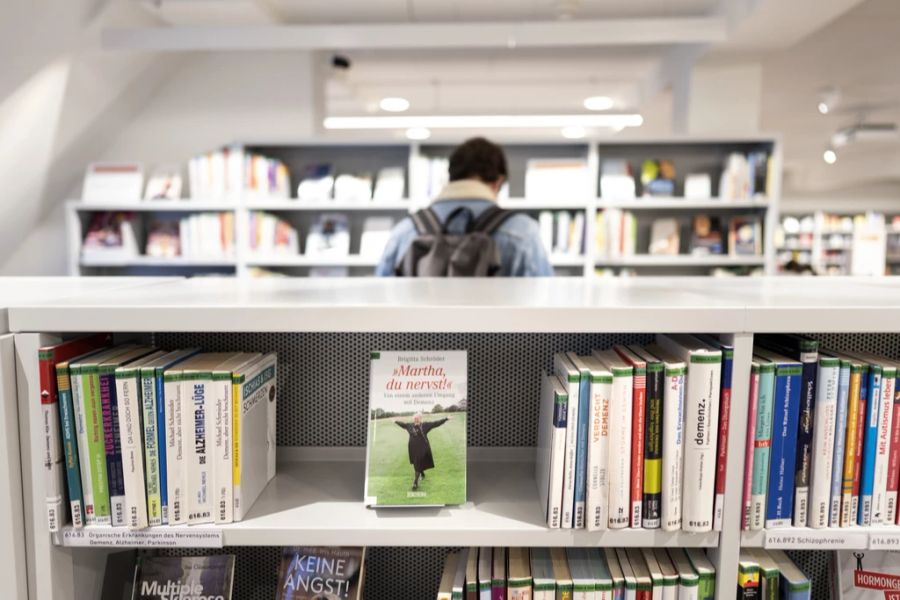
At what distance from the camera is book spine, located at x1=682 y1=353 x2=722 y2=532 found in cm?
94

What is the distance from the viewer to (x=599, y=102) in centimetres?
684

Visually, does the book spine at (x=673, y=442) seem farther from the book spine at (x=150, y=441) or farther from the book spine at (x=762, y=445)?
the book spine at (x=150, y=441)

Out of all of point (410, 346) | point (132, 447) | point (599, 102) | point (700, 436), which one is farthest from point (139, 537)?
point (599, 102)

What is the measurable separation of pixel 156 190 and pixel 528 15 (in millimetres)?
3058

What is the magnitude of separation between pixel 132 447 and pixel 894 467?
1273mm

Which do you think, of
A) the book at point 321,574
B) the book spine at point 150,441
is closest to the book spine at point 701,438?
the book at point 321,574

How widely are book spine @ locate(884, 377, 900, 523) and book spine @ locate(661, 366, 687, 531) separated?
1.17 feet

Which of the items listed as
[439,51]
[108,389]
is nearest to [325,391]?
[108,389]

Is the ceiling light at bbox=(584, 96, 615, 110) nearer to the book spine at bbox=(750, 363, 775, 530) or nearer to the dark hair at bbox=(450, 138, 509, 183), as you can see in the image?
the dark hair at bbox=(450, 138, 509, 183)

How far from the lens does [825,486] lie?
982mm

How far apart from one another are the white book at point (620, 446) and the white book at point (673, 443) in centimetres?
6

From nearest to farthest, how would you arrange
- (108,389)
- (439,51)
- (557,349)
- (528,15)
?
(108,389), (557,349), (528,15), (439,51)

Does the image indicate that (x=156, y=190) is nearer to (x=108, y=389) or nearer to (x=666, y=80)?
(x=108, y=389)

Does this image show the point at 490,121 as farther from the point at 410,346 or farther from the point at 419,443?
the point at 419,443
